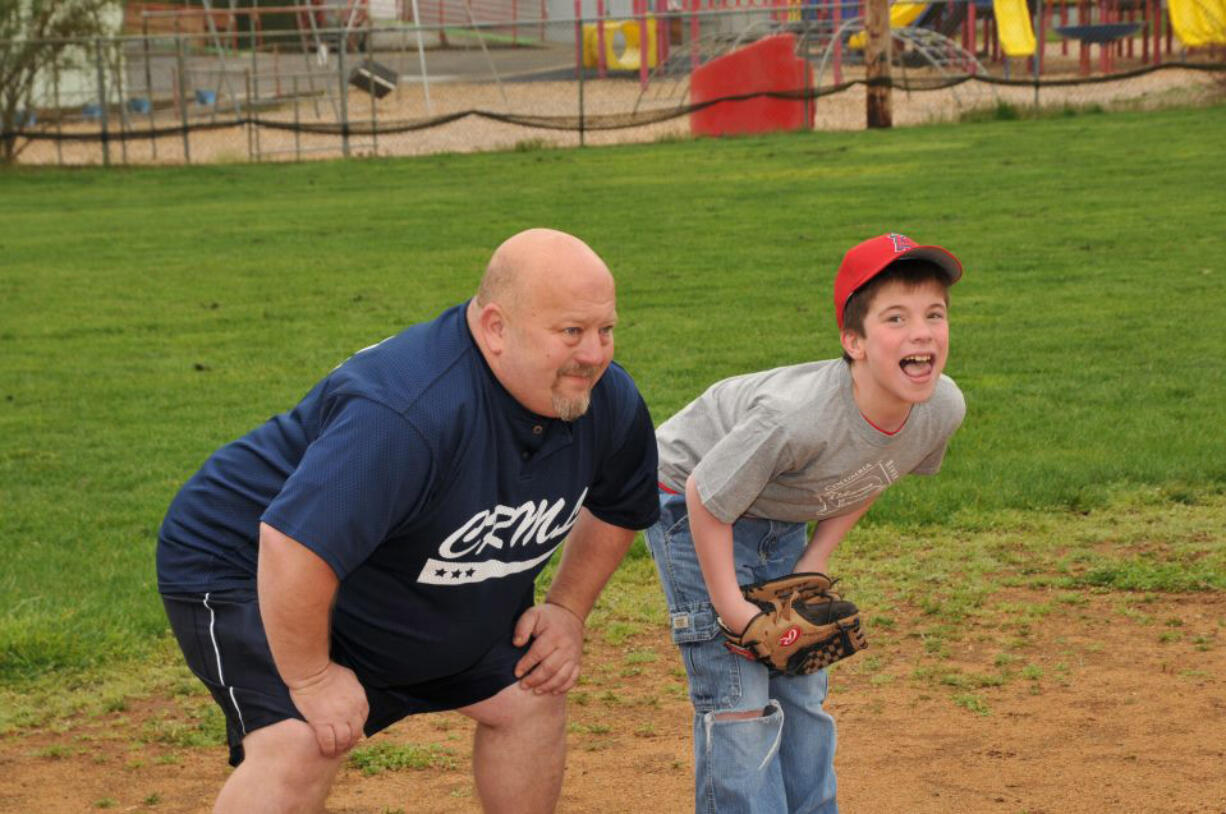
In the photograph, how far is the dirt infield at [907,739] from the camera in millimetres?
4328

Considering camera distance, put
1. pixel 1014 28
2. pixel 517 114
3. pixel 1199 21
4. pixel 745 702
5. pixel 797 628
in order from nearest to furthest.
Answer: pixel 797 628 < pixel 745 702 < pixel 1199 21 < pixel 517 114 < pixel 1014 28

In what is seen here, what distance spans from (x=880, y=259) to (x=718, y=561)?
0.77 meters

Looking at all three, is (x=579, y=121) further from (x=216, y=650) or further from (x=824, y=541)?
(x=216, y=650)

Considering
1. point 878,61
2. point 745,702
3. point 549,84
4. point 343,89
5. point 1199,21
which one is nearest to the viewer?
point 745,702

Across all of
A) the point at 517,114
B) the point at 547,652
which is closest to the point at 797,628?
the point at 547,652

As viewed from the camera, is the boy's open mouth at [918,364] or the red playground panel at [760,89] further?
the red playground panel at [760,89]

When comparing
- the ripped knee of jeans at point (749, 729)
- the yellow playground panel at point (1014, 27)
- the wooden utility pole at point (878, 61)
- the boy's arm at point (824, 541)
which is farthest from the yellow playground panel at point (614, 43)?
the ripped knee of jeans at point (749, 729)

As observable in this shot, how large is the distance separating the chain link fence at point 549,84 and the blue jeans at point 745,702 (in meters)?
18.5

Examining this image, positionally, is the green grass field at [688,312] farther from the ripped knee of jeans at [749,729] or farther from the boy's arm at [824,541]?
the ripped knee of jeans at [749,729]

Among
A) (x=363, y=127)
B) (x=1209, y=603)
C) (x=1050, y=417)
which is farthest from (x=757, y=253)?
(x=363, y=127)

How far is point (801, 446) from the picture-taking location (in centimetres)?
367

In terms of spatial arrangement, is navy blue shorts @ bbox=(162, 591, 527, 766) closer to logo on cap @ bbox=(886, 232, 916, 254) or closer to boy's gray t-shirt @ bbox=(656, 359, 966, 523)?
boy's gray t-shirt @ bbox=(656, 359, 966, 523)

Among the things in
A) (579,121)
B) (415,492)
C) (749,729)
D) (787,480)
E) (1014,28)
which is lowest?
(749,729)

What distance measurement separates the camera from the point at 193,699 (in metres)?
5.11
